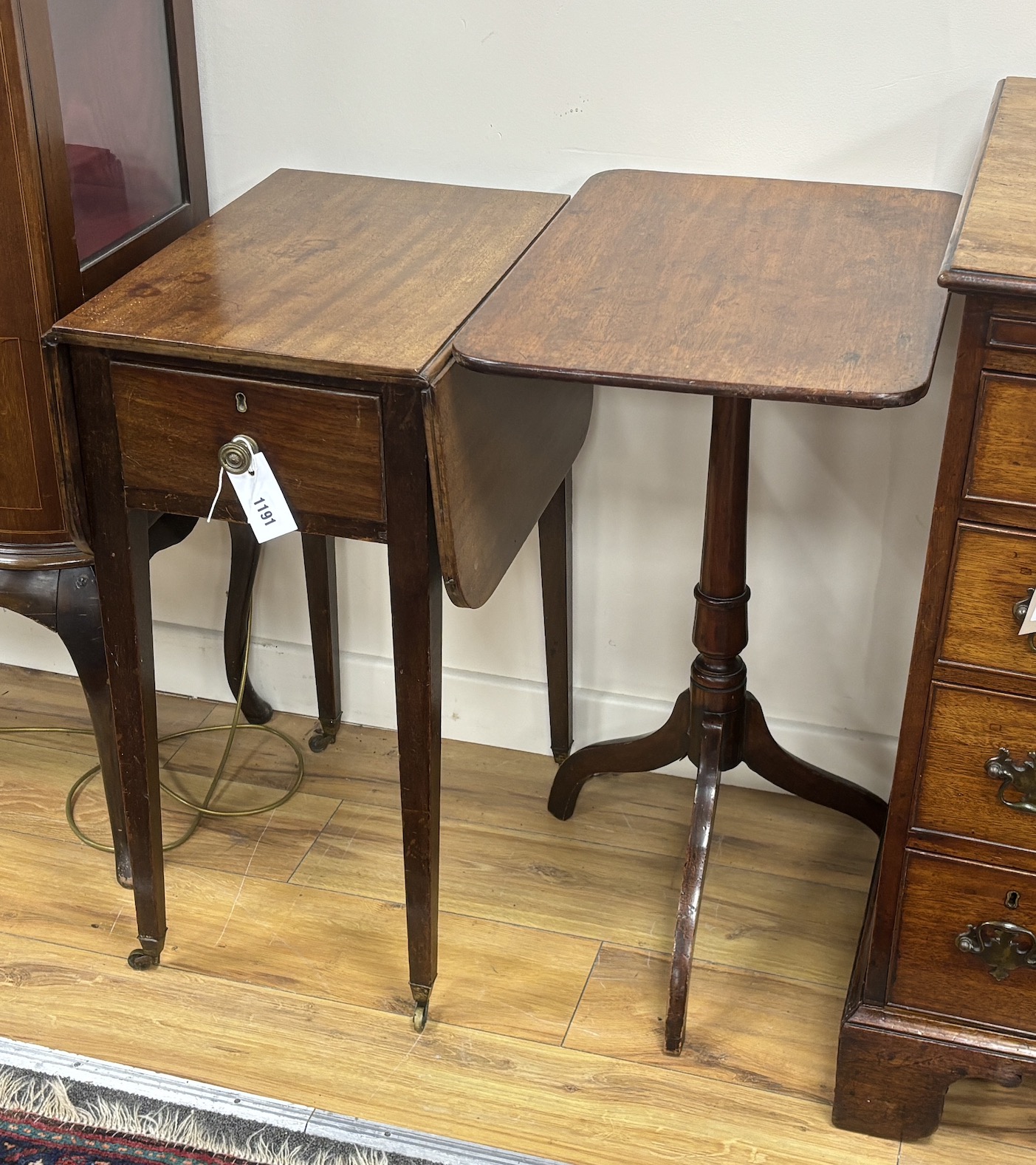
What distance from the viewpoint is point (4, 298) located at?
1.44 metres

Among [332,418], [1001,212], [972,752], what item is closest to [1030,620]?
[972,752]

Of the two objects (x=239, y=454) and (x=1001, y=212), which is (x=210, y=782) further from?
(x=1001, y=212)

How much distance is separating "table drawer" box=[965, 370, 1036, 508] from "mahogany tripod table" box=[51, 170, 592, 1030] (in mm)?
489

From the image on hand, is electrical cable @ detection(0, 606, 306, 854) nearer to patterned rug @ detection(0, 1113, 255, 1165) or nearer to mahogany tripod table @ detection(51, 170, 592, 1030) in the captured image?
mahogany tripod table @ detection(51, 170, 592, 1030)

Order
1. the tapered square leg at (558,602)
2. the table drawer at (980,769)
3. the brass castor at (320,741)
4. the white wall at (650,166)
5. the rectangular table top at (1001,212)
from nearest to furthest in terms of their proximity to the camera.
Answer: the rectangular table top at (1001,212) → the table drawer at (980,769) → the white wall at (650,166) → the tapered square leg at (558,602) → the brass castor at (320,741)

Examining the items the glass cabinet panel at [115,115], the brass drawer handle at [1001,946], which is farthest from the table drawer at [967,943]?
the glass cabinet panel at [115,115]

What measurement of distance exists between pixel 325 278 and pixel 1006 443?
2.39 feet

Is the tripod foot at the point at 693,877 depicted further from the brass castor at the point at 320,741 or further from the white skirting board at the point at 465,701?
the brass castor at the point at 320,741

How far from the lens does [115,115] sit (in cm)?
159

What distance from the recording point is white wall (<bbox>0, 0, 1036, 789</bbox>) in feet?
5.20

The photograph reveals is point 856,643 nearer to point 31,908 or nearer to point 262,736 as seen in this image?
point 262,736

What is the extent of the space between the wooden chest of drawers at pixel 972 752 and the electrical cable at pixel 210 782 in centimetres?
90

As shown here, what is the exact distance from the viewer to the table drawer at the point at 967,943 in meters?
1.35

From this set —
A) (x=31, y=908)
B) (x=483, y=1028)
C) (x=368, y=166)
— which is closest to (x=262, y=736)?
(x=31, y=908)
